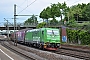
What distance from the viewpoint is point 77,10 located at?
103 m

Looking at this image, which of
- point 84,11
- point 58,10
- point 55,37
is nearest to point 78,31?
point 55,37

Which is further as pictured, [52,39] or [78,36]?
[78,36]

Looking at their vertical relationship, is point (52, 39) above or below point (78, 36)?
above

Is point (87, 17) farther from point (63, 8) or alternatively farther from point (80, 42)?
point (80, 42)

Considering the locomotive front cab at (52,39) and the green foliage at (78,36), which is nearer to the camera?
the locomotive front cab at (52,39)

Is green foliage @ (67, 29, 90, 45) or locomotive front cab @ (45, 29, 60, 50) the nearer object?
locomotive front cab @ (45, 29, 60, 50)

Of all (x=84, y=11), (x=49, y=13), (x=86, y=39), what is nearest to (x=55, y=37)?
(x=86, y=39)

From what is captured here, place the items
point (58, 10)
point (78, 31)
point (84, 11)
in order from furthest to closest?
1. point (84, 11)
2. point (58, 10)
3. point (78, 31)

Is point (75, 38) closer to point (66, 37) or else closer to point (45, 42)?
point (66, 37)

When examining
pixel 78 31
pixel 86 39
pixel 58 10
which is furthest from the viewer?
pixel 58 10

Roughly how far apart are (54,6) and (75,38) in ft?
96.2

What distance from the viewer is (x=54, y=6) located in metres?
83.0

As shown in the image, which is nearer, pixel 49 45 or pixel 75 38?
pixel 49 45

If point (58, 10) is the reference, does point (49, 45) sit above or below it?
below
